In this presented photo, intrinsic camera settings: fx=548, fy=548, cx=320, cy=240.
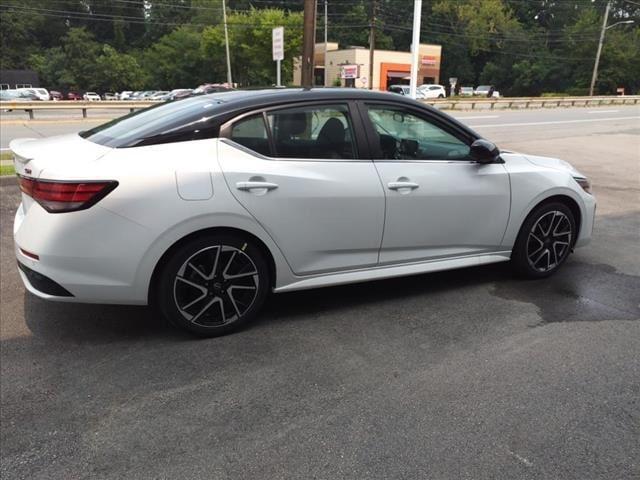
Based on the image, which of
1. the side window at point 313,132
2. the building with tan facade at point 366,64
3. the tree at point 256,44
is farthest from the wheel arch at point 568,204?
the building with tan facade at point 366,64

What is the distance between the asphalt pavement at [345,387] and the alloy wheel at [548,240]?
0.19m

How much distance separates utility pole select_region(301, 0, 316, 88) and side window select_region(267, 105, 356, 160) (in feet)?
21.1

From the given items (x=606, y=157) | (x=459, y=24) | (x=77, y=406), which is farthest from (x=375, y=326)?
(x=459, y=24)

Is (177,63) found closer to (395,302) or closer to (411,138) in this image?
(411,138)

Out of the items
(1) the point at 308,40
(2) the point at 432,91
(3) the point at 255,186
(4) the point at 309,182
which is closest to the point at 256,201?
(3) the point at 255,186

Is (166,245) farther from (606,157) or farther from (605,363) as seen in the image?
(606,157)

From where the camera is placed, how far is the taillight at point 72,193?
305 cm

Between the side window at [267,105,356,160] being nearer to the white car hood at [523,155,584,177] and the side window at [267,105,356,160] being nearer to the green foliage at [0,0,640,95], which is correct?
the white car hood at [523,155,584,177]

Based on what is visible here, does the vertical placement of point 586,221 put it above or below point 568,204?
below

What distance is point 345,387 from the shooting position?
3.03 meters

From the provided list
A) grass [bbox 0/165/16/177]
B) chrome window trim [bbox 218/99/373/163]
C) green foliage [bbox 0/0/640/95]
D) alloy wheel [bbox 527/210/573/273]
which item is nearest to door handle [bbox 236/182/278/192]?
chrome window trim [bbox 218/99/373/163]

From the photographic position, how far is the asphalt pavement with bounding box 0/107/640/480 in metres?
2.45

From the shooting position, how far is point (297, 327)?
3775 mm

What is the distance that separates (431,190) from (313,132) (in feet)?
3.14
